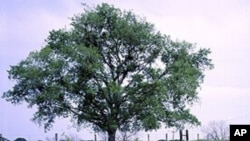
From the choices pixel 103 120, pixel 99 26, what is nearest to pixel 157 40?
pixel 99 26

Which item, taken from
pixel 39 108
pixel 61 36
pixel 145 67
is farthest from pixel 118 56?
pixel 39 108

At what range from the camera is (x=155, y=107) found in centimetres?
3228

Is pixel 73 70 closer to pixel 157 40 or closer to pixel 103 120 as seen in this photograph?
pixel 103 120

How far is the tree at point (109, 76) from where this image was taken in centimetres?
3312

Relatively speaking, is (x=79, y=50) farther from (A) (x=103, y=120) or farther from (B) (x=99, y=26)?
(A) (x=103, y=120)

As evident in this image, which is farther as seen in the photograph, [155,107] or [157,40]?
[157,40]

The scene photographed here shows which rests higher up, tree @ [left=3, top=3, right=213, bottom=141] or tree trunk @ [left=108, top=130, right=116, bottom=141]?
tree @ [left=3, top=3, right=213, bottom=141]

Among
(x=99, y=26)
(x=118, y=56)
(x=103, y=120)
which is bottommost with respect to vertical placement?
(x=103, y=120)

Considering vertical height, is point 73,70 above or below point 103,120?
above

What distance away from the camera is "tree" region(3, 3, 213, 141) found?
109ft

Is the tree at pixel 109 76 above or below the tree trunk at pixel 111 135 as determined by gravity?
above

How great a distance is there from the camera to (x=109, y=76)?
112 ft

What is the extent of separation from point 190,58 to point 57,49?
9510 mm

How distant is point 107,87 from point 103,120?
2646mm
